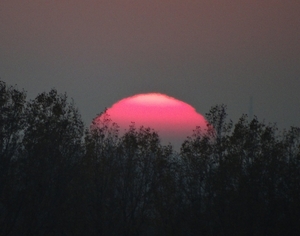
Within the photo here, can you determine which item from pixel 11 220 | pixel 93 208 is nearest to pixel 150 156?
pixel 93 208

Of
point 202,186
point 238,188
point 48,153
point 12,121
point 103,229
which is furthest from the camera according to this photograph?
point 103,229

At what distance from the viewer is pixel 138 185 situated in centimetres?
6888

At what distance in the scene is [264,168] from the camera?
178 ft

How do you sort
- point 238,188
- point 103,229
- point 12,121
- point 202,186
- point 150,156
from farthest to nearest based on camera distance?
point 150,156 < point 103,229 < point 202,186 < point 238,188 < point 12,121

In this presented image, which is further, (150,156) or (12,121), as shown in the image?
(150,156)

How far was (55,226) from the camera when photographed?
50.6 meters

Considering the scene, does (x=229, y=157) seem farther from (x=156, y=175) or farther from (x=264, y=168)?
(x=156, y=175)

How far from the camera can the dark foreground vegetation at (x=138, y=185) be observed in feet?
156

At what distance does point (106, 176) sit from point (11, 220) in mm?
20638

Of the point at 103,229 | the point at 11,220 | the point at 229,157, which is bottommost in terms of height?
the point at 11,220

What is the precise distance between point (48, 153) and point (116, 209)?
56.6 ft

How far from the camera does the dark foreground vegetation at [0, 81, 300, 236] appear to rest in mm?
47531

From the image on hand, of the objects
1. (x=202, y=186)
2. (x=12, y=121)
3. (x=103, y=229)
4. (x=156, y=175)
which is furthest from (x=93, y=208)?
(x=12, y=121)

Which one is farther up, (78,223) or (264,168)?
(264,168)
